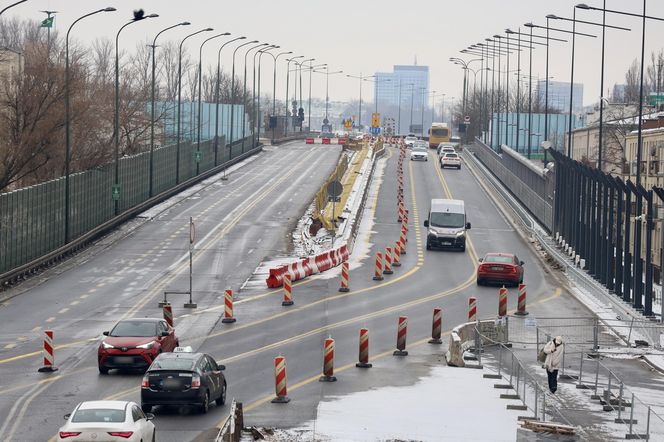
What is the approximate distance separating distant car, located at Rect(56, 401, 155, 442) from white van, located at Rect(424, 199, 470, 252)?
40.2m

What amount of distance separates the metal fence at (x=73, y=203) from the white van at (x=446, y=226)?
1581 cm

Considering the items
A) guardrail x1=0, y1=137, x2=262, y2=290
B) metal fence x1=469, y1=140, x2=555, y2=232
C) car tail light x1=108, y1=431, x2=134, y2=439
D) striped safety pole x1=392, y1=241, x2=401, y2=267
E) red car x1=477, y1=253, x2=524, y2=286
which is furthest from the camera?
metal fence x1=469, y1=140, x2=555, y2=232

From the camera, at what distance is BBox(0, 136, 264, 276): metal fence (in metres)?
47.8

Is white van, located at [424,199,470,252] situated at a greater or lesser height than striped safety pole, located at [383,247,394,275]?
greater

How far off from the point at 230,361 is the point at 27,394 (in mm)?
6139

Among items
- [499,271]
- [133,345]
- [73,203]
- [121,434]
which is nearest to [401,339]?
[133,345]

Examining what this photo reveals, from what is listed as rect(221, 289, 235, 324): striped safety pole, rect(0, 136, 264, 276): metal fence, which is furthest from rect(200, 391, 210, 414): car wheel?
rect(0, 136, 264, 276): metal fence

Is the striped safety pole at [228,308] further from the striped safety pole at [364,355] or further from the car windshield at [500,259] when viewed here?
the car windshield at [500,259]

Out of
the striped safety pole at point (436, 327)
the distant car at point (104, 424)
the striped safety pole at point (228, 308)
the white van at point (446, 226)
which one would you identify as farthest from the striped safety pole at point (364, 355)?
the white van at point (446, 226)

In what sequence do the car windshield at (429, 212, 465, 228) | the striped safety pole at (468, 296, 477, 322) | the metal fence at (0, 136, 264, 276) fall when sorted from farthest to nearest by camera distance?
the car windshield at (429, 212, 465, 228)
the metal fence at (0, 136, 264, 276)
the striped safety pole at (468, 296, 477, 322)

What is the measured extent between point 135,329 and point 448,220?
31.3m

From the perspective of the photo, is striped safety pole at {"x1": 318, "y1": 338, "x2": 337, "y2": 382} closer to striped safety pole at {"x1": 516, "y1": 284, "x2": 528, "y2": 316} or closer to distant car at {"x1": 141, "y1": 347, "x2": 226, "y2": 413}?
distant car at {"x1": 141, "y1": 347, "x2": 226, "y2": 413}

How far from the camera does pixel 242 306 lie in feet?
135

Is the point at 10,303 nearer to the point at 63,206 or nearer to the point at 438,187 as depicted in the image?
the point at 63,206
